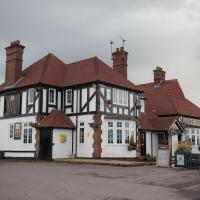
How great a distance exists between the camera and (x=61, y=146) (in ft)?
91.9

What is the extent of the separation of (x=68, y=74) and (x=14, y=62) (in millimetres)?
4772

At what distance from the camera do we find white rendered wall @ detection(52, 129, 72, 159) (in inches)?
1085

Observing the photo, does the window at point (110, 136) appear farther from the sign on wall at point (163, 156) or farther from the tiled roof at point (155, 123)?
the sign on wall at point (163, 156)

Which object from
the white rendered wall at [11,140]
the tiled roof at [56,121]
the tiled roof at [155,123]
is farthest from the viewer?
the tiled roof at [155,123]

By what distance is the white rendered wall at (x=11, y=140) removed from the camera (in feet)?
94.5

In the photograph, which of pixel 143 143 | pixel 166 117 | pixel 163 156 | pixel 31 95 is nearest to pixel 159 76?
pixel 166 117

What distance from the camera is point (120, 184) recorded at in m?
12.9

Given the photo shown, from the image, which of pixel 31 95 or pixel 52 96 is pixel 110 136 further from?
pixel 31 95

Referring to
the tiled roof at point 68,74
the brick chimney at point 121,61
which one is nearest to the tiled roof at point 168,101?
the brick chimney at point 121,61

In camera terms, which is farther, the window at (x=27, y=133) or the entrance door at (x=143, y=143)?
the entrance door at (x=143, y=143)

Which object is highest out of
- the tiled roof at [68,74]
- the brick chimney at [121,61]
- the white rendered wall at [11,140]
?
the brick chimney at [121,61]

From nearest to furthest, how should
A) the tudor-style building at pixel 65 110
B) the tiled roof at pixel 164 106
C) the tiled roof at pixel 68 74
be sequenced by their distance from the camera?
the tudor-style building at pixel 65 110 < the tiled roof at pixel 68 74 < the tiled roof at pixel 164 106

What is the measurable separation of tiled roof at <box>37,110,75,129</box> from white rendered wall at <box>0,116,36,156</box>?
1.30 metres

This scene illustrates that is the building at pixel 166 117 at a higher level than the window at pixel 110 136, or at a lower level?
higher
